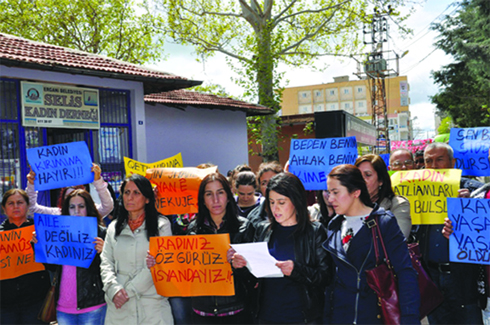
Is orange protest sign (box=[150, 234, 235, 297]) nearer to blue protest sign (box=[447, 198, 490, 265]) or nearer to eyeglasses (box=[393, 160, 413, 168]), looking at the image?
blue protest sign (box=[447, 198, 490, 265])

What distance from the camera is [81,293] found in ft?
13.1

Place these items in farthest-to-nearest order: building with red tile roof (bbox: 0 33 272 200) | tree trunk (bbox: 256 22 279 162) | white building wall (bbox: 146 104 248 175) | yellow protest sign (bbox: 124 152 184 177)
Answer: tree trunk (bbox: 256 22 279 162), white building wall (bbox: 146 104 248 175), building with red tile roof (bbox: 0 33 272 200), yellow protest sign (bbox: 124 152 184 177)

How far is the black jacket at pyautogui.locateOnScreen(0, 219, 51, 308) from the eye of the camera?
429cm

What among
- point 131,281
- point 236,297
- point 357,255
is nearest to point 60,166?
point 131,281

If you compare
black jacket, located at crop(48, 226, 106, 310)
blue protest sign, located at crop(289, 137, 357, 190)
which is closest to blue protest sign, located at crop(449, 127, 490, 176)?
blue protest sign, located at crop(289, 137, 357, 190)

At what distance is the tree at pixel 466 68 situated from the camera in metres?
20.3

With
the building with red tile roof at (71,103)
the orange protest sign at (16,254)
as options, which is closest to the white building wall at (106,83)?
the building with red tile roof at (71,103)

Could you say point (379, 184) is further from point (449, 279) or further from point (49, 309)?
point (49, 309)

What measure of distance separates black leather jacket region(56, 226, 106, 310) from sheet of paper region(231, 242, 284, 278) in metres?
1.57

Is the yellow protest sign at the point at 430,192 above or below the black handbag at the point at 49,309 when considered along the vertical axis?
above

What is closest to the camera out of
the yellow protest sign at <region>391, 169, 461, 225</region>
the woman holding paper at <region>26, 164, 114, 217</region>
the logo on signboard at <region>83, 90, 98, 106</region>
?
the yellow protest sign at <region>391, 169, 461, 225</region>

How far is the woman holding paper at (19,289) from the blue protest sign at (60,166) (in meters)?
0.28

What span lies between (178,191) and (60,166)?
4.03ft

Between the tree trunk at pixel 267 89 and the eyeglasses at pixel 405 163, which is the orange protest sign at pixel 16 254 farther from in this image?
the tree trunk at pixel 267 89
